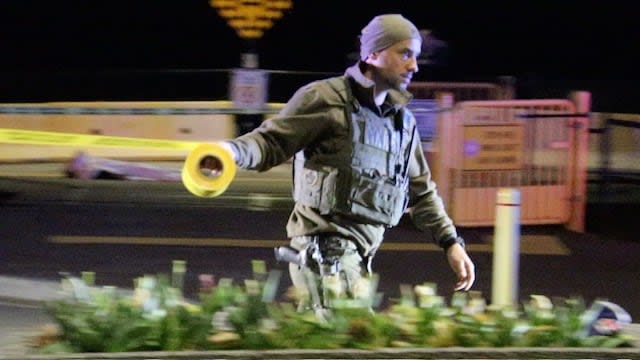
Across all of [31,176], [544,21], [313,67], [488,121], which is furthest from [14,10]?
[488,121]

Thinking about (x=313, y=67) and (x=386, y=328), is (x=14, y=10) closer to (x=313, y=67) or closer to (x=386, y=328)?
(x=313, y=67)

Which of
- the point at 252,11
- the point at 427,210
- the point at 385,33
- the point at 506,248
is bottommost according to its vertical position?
the point at 506,248

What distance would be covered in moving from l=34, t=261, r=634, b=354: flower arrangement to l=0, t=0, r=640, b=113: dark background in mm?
26860

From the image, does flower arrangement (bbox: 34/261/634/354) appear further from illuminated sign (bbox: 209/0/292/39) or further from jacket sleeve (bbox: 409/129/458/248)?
illuminated sign (bbox: 209/0/292/39)

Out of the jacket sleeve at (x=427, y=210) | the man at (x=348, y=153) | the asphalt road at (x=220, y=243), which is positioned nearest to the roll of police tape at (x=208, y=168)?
the man at (x=348, y=153)

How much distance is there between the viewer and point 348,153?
15.2 ft

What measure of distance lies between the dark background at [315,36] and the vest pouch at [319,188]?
89.4 ft

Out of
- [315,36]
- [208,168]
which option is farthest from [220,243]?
[315,36]

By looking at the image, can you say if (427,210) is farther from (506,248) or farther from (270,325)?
(506,248)

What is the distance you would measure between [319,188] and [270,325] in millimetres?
612

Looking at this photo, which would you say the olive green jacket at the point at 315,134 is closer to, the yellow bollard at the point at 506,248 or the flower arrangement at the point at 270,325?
the flower arrangement at the point at 270,325

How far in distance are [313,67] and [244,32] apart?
14146mm

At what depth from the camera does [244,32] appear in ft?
65.1

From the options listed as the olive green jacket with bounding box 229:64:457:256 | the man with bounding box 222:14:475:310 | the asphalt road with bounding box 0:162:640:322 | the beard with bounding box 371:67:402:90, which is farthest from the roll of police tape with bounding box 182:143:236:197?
the asphalt road with bounding box 0:162:640:322
